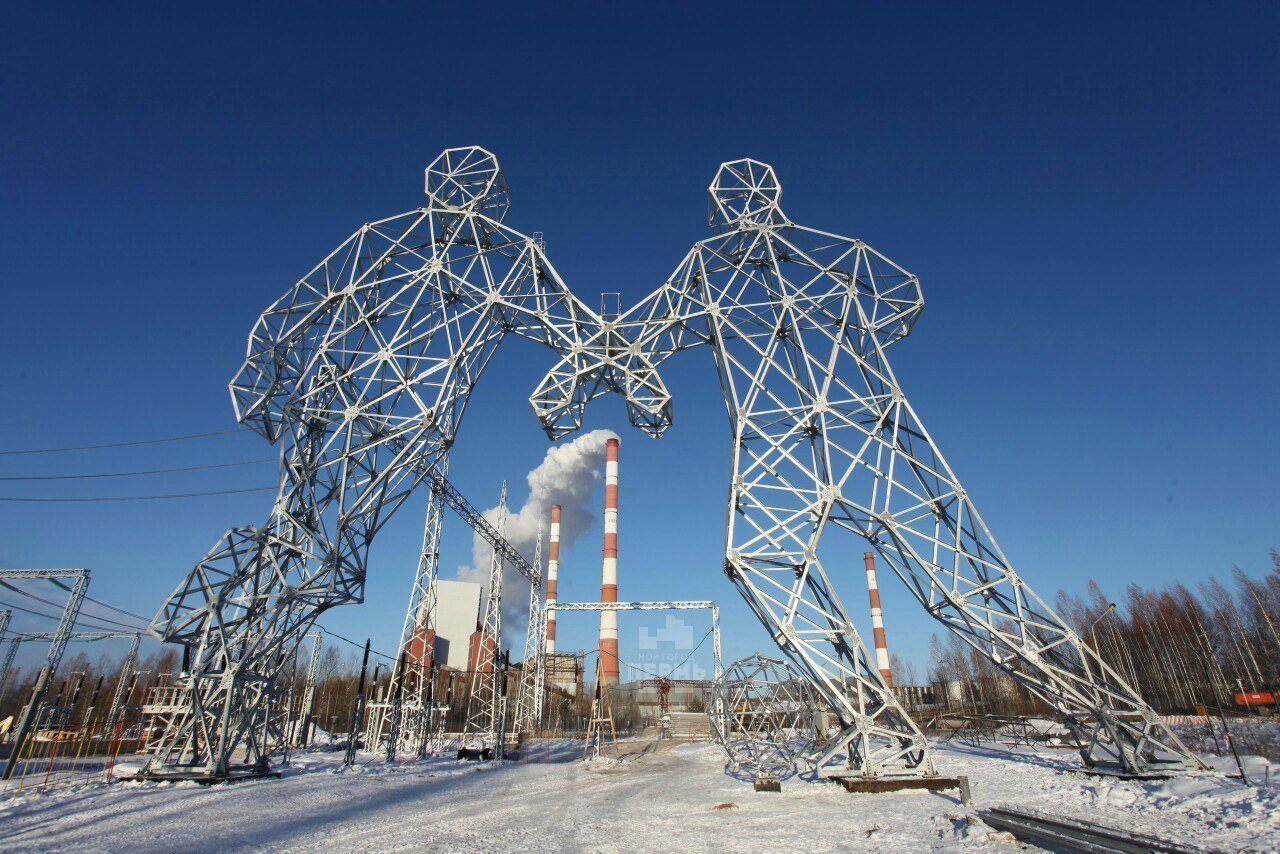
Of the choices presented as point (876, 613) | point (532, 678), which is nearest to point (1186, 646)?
point (876, 613)

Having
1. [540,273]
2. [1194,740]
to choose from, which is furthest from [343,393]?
[1194,740]

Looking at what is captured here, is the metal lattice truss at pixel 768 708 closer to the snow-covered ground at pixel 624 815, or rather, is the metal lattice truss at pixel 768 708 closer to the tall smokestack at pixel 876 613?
the snow-covered ground at pixel 624 815

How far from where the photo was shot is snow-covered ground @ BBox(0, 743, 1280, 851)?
6.93m

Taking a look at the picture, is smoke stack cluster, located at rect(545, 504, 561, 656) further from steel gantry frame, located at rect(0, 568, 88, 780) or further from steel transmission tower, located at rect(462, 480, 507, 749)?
steel gantry frame, located at rect(0, 568, 88, 780)

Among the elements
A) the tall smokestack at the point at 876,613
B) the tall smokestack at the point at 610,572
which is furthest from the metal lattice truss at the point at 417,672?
the tall smokestack at the point at 876,613

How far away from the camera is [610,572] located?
57875 millimetres

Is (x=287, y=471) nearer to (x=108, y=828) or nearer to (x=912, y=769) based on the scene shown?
(x=108, y=828)

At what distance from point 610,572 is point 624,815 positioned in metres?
48.5

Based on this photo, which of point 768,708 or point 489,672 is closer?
point 768,708

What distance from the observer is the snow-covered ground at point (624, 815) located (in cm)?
693

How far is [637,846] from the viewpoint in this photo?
23.7 ft

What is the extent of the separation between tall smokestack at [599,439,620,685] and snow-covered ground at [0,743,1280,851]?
1666 inches

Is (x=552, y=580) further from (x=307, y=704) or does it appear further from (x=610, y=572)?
(x=307, y=704)

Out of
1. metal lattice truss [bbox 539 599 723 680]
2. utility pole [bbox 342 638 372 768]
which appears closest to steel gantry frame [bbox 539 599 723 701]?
metal lattice truss [bbox 539 599 723 680]
